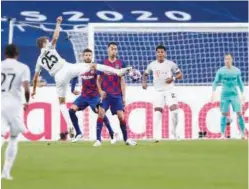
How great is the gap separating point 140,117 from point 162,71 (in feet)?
8.58

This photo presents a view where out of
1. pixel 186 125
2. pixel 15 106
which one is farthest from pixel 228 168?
pixel 186 125

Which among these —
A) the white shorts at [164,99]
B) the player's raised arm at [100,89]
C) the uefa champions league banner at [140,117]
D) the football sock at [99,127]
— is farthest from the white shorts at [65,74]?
the uefa champions league banner at [140,117]

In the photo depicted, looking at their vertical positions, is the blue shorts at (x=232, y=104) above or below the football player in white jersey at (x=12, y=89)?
below

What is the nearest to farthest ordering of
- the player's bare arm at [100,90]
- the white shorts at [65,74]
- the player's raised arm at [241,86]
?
the player's bare arm at [100,90] < the white shorts at [65,74] < the player's raised arm at [241,86]

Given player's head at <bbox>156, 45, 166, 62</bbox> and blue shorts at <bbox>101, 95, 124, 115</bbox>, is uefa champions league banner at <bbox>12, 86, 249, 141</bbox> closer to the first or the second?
player's head at <bbox>156, 45, 166, 62</bbox>

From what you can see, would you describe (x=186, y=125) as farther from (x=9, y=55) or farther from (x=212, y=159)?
(x=9, y=55)

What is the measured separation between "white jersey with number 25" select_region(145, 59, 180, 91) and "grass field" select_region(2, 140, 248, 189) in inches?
69.3

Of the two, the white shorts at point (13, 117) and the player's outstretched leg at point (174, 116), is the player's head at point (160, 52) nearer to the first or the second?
the player's outstretched leg at point (174, 116)

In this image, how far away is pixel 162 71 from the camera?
1864cm

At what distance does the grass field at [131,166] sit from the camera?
1079cm

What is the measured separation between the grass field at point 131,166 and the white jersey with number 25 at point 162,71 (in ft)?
5.78

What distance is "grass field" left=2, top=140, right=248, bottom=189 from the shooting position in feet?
35.4

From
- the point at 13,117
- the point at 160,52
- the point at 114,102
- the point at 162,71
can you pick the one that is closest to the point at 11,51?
the point at 13,117

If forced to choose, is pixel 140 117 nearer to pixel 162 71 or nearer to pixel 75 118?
pixel 162 71
